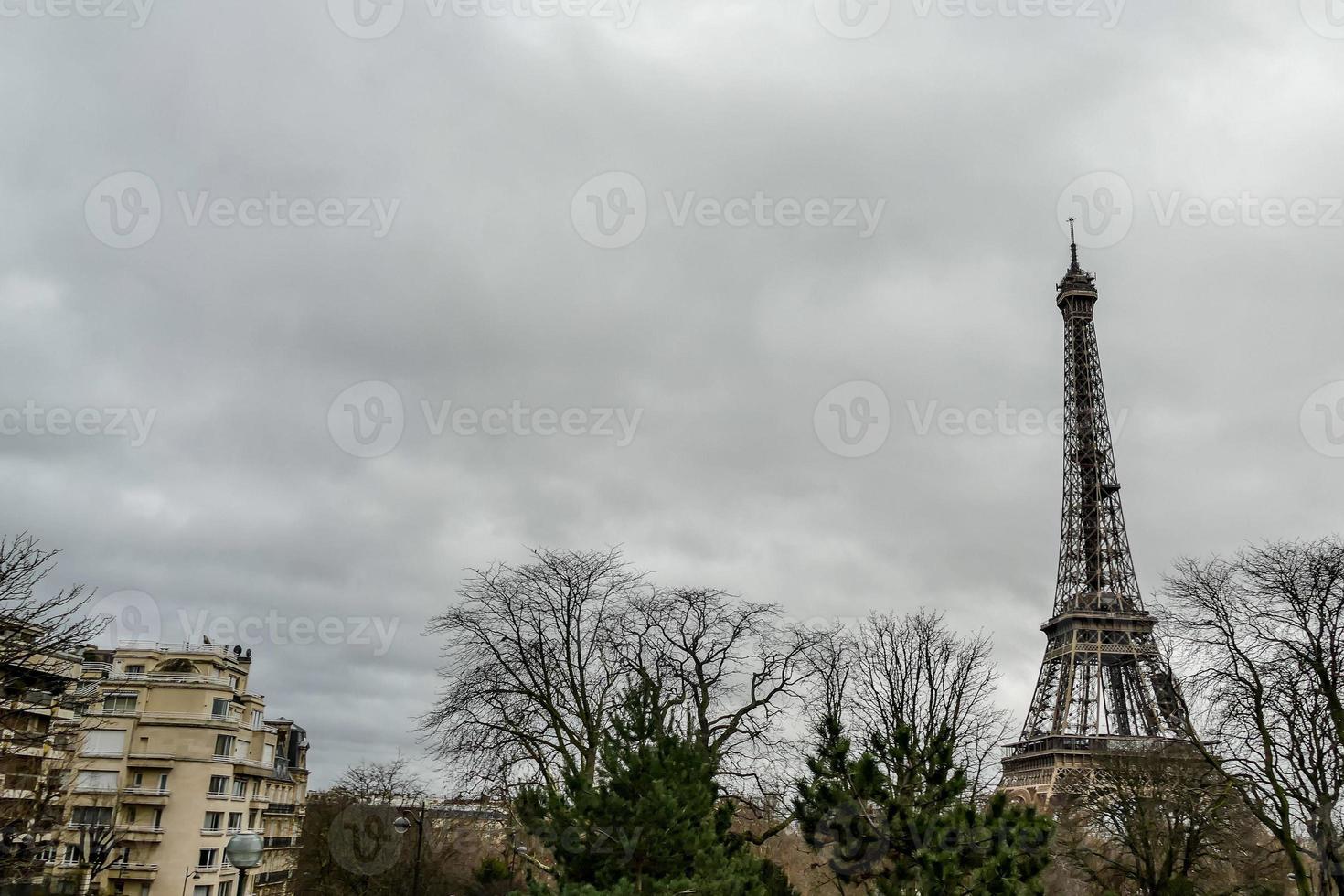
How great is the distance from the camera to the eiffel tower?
68750 mm

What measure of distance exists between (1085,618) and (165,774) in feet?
203

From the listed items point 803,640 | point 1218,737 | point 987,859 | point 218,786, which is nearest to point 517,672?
point 803,640

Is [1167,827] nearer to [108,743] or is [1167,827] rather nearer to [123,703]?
[108,743]

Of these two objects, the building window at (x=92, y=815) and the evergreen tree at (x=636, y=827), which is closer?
the evergreen tree at (x=636, y=827)

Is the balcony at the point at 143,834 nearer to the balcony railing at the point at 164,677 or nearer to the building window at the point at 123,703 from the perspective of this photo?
the building window at the point at 123,703

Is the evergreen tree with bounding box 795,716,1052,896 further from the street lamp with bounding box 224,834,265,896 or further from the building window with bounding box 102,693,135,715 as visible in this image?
the building window with bounding box 102,693,135,715

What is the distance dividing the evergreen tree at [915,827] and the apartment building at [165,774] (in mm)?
40180

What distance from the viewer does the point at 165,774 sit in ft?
175

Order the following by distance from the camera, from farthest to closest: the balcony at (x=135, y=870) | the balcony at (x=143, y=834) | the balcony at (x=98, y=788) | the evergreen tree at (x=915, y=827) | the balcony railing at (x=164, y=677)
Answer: the balcony railing at (x=164, y=677)
the balcony at (x=98, y=788)
the balcony at (x=143, y=834)
the balcony at (x=135, y=870)
the evergreen tree at (x=915, y=827)

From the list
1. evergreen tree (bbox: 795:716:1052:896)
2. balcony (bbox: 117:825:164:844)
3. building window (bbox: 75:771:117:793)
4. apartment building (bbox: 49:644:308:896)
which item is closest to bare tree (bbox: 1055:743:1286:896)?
evergreen tree (bbox: 795:716:1052:896)

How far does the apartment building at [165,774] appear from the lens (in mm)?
50812

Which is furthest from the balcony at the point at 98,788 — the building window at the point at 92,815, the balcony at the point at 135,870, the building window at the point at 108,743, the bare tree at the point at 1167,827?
the bare tree at the point at 1167,827

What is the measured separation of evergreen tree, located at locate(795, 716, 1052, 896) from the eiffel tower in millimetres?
47429

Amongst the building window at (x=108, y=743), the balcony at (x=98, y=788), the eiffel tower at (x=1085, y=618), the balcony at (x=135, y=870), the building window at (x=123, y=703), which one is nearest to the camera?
the balcony at (x=135, y=870)
